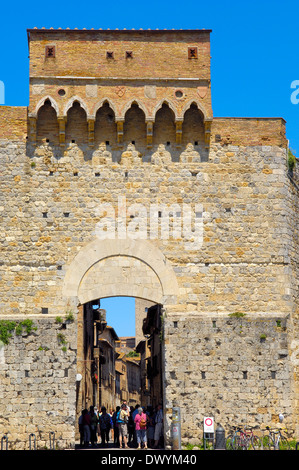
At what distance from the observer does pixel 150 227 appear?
1956cm

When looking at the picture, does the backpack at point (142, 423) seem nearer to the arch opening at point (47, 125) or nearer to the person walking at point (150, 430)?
the person walking at point (150, 430)

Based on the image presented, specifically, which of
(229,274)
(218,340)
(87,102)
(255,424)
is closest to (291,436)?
(255,424)

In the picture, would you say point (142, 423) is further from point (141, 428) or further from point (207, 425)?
point (207, 425)

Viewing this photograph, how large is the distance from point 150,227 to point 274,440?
21.6ft

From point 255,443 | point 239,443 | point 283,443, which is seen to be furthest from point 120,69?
point 283,443

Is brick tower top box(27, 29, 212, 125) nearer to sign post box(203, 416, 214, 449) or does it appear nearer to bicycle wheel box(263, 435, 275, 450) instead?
sign post box(203, 416, 214, 449)

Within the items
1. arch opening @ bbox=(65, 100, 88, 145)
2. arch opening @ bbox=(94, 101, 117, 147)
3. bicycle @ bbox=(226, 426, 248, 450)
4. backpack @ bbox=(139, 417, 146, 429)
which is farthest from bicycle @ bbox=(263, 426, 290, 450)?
arch opening @ bbox=(65, 100, 88, 145)

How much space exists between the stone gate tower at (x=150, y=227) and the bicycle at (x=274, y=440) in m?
0.37

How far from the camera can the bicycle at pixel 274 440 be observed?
17.6 metres

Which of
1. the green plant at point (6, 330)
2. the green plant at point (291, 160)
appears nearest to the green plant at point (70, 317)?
the green plant at point (6, 330)

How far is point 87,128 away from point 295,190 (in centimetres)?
649

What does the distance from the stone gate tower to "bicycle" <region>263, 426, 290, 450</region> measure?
369 mm
